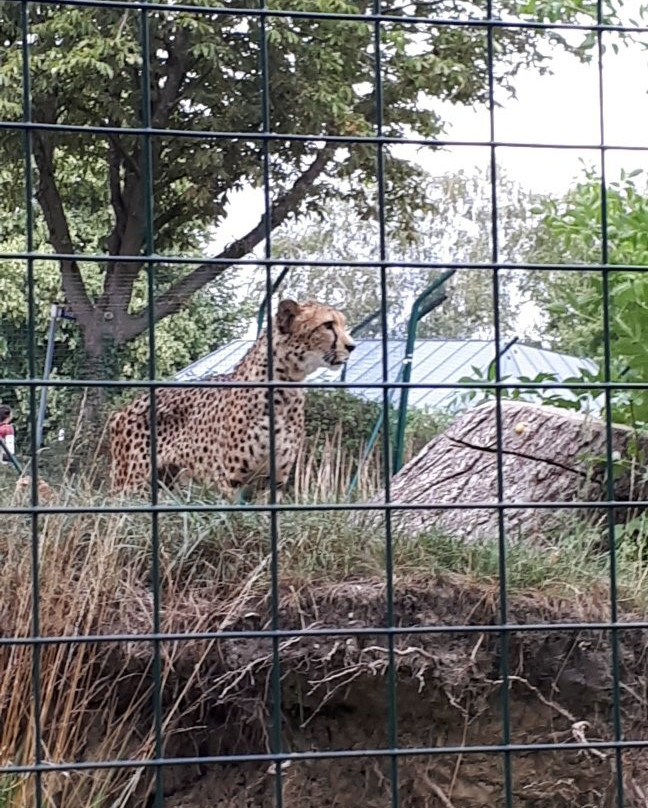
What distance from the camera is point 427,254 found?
1195 cm

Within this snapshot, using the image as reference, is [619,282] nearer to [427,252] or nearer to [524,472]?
[524,472]

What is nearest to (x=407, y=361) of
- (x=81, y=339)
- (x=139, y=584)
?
(x=139, y=584)

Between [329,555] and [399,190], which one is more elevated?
[399,190]

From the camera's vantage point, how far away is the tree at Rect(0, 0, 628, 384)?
356 inches

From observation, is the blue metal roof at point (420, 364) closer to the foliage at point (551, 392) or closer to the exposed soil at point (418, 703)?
the foliage at point (551, 392)

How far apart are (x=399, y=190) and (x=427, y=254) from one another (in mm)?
1653

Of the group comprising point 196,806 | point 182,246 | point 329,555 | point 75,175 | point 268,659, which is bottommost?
point 196,806

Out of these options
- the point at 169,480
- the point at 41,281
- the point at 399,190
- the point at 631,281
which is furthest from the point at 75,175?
the point at 631,281

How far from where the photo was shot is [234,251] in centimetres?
937

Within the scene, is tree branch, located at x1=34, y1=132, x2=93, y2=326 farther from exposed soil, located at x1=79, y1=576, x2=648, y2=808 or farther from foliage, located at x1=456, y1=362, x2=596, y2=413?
exposed soil, located at x1=79, y1=576, x2=648, y2=808

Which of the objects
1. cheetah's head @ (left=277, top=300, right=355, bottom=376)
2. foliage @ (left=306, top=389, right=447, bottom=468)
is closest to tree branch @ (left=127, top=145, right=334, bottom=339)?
foliage @ (left=306, top=389, right=447, bottom=468)

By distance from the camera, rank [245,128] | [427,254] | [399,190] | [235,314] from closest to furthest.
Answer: [235,314]
[245,128]
[399,190]
[427,254]

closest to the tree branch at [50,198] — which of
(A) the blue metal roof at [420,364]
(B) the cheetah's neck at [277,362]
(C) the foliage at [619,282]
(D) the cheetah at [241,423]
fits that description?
(A) the blue metal roof at [420,364]

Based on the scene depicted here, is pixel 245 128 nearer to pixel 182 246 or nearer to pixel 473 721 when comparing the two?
pixel 182 246
